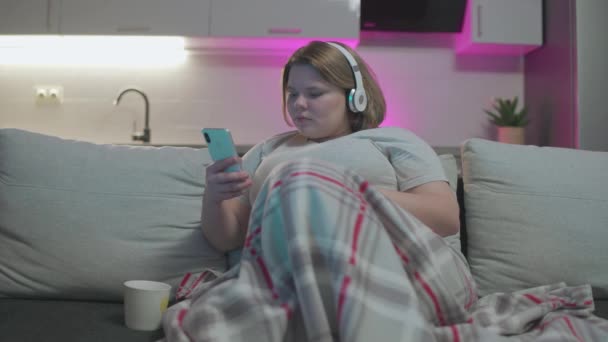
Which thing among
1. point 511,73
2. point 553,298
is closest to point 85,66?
point 511,73

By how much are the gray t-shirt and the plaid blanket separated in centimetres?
28

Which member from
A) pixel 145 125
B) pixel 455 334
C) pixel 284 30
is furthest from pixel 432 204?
pixel 145 125

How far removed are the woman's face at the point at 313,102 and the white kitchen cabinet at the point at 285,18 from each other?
5.12ft

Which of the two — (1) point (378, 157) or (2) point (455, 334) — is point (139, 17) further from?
(2) point (455, 334)

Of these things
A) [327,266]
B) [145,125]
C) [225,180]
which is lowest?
[327,266]

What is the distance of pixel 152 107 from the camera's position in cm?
325

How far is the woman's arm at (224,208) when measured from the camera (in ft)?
3.80

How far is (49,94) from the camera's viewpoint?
3266 mm

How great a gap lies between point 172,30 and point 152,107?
55cm

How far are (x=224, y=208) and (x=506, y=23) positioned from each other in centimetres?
235

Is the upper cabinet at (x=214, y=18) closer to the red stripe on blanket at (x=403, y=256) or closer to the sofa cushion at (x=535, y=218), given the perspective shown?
the sofa cushion at (x=535, y=218)

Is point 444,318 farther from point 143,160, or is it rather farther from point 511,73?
point 511,73

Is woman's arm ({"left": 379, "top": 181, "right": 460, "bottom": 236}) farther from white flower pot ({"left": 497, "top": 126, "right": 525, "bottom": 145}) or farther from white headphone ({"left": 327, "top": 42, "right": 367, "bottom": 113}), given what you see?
white flower pot ({"left": 497, "top": 126, "right": 525, "bottom": 145})

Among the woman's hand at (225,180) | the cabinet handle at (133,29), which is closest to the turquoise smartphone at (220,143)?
the woman's hand at (225,180)
